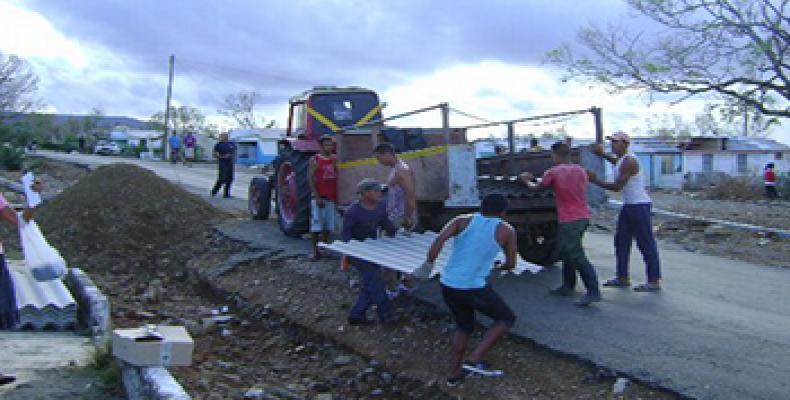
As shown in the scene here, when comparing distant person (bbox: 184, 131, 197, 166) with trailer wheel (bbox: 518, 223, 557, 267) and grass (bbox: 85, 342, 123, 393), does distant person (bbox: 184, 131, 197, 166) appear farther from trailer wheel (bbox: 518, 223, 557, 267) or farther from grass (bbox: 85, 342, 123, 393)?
grass (bbox: 85, 342, 123, 393)

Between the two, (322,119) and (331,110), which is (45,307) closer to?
(322,119)

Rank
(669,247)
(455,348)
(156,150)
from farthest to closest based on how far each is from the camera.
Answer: (156,150) → (669,247) → (455,348)

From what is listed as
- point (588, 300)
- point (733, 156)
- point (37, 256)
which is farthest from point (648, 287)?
point (733, 156)

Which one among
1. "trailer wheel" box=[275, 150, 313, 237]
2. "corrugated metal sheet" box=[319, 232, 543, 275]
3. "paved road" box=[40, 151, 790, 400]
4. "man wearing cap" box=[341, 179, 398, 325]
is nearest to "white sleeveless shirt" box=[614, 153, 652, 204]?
"paved road" box=[40, 151, 790, 400]

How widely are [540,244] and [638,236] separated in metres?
1.60

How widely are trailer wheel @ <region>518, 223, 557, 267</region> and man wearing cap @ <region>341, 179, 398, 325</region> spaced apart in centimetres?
249

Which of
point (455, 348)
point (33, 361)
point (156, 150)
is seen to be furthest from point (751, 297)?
point (156, 150)

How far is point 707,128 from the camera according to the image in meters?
65.1

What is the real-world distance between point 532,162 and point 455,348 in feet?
12.9

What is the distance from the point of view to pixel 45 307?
7.49 m

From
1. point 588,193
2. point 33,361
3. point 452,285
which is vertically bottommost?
point 33,361

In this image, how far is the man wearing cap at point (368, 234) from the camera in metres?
7.15

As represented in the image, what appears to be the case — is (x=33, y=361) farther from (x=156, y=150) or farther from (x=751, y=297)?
(x=156, y=150)

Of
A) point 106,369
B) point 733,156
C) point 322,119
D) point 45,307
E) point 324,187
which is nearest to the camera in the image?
point 106,369
